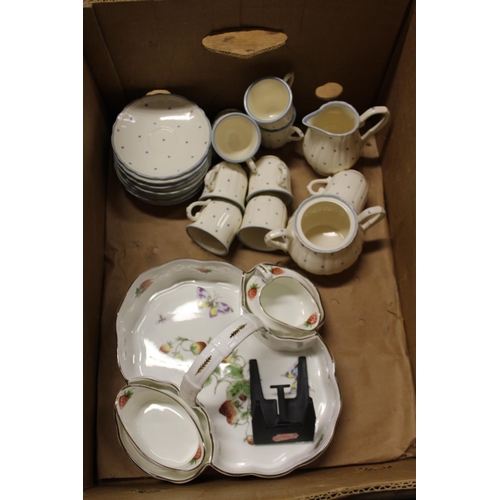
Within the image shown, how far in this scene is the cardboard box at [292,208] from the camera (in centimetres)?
79

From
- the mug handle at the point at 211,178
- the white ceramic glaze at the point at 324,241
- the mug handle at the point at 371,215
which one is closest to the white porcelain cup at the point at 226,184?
the mug handle at the point at 211,178

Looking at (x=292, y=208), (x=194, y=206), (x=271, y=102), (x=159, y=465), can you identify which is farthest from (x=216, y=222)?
(x=159, y=465)

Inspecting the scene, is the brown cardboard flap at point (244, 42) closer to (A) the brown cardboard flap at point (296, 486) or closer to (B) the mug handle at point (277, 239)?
A: (B) the mug handle at point (277, 239)

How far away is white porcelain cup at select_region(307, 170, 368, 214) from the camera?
0.89 metres

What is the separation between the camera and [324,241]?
91 cm

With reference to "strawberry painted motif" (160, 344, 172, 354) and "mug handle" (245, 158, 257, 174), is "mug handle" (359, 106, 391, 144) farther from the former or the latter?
"strawberry painted motif" (160, 344, 172, 354)

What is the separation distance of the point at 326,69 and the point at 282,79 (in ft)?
0.27

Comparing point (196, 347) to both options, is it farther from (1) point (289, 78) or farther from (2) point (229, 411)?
(1) point (289, 78)

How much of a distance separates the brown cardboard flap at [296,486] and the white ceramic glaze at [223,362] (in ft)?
0.07

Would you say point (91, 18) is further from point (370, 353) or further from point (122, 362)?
point (370, 353)

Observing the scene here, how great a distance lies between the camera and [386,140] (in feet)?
3.19

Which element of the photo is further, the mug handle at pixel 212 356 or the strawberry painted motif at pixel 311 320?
the strawberry painted motif at pixel 311 320

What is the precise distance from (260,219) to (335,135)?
7.6 inches

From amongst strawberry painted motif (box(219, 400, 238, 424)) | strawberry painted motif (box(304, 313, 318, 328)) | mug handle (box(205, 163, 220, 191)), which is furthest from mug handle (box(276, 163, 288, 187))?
strawberry painted motif (box(219, 400, 238, 424))
